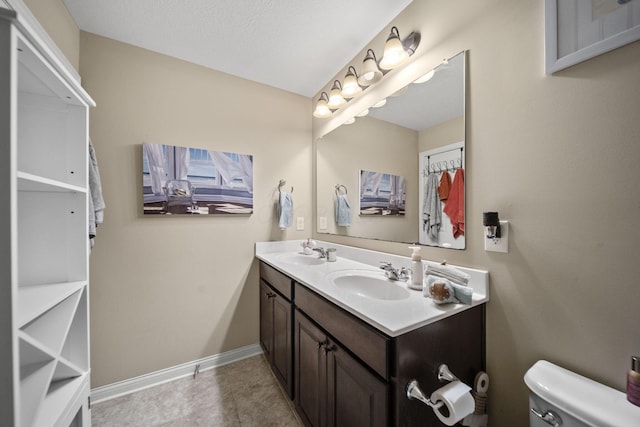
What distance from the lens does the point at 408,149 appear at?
4.34 ft

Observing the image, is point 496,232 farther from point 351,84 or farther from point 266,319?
point 266,319

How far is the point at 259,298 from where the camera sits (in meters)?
2.00

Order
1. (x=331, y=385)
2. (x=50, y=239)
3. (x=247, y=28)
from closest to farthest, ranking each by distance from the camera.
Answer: (x=50, y=239), (x=331, y=385), (x=247, y=28)

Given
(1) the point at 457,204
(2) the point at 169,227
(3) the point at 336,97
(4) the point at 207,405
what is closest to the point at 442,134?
(1) the point at 457,204

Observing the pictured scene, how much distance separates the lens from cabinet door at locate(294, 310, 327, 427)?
1048 millimetres

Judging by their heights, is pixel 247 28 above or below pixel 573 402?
above

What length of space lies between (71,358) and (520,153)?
1.91 metres

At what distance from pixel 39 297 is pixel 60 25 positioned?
4.87 feet

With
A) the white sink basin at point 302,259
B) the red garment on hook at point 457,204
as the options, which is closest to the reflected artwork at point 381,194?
the red garment on hook at point 457,204

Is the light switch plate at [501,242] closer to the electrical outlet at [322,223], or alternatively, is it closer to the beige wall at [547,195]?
the beige wall at [547,195]

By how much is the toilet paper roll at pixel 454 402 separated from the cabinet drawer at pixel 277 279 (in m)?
0.86

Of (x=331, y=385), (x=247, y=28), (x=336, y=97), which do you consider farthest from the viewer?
(x=336, y=97)

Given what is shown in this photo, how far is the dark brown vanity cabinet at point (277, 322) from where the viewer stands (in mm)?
1383

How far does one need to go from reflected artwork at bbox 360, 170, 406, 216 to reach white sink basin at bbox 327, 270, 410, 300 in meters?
0.42
